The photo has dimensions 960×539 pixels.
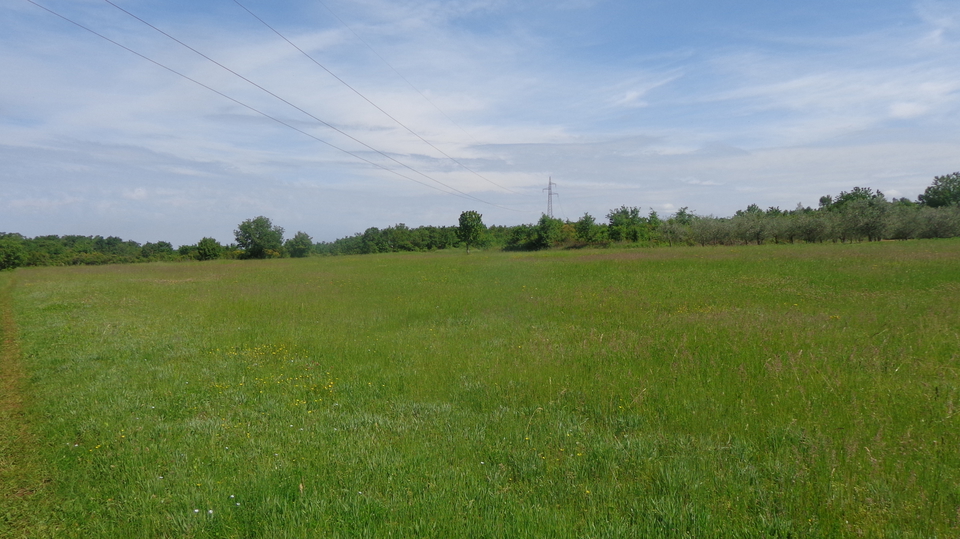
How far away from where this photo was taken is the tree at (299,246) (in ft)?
316

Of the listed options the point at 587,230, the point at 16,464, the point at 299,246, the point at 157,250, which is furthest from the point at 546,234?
the point at 157,250

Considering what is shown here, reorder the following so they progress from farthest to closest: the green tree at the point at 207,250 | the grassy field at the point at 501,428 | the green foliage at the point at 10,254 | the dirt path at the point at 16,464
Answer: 1. the green tree at the point at 207,250
2. the green foliage at the point at 10,254
3. the dirt path at the point at 16,464
4. the grassy field at the point at 501,428

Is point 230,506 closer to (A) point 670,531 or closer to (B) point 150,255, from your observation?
(A) point 670,531

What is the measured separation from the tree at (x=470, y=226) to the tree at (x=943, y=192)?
89.2 metres

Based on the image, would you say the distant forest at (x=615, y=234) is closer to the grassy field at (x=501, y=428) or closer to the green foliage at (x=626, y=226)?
the green foliage at (x=626, y=226)

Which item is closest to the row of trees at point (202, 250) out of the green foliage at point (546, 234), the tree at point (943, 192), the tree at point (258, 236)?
the tree at point (258, 236)

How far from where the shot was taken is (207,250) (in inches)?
3529

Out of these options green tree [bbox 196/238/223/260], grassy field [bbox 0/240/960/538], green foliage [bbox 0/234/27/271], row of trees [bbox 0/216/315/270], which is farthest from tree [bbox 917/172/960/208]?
green foliage [bbox 0/234/27/271]

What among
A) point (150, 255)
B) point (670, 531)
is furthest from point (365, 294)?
point (150, 255)

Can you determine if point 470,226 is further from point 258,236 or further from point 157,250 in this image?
point 157,250

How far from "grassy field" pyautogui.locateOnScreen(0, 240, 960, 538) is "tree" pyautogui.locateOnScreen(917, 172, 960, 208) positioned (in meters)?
110

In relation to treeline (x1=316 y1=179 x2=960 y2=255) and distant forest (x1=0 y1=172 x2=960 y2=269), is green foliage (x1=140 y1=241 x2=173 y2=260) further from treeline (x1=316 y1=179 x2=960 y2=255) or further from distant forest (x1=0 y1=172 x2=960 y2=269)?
treeline (x1=316 y1=179 x2=960 y2=255)

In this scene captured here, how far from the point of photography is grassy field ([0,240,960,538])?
4.34 m

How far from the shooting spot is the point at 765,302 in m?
16.0
